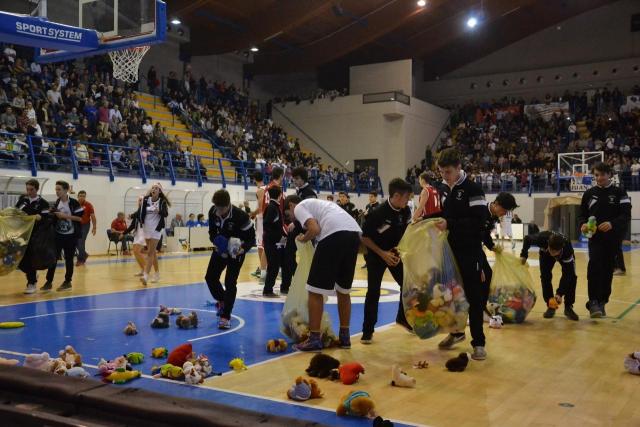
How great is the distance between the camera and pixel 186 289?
404 inches

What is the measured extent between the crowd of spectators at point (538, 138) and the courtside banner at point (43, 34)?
81.3 feet

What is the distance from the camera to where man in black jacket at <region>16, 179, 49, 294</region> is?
9398mm

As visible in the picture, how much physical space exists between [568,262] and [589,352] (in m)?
2.00

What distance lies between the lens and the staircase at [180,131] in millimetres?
25984

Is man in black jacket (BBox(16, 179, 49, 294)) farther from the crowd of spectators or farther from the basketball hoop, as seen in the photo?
the crowd of spectators

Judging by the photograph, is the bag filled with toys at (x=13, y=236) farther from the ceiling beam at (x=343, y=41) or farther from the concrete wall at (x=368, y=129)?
the concrete wall at (x=368, y=129)

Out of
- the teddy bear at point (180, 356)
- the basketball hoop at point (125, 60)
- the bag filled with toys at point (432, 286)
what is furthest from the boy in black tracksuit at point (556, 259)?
the basketball hoop at point (125, 60)

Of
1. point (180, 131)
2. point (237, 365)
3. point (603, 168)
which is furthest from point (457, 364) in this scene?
point (180, 131)

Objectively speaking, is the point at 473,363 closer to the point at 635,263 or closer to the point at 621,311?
the point at 621,311

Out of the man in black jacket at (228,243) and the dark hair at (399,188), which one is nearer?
the dark hair at (399,188)

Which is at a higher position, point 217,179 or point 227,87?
point 227,87

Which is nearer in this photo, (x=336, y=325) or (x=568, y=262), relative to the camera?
(x=336, y=325)

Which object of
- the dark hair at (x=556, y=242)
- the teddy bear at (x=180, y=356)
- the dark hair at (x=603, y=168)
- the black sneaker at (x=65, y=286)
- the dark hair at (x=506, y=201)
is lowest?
Answer: the black sneaker at (x=65, y=286)

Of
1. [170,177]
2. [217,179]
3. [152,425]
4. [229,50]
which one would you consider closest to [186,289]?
[152,425]
